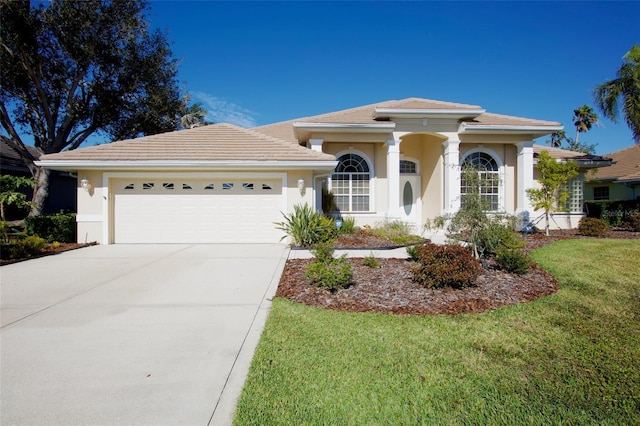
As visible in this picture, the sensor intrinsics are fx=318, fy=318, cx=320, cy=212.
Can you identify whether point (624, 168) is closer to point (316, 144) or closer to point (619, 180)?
point (619, 180)

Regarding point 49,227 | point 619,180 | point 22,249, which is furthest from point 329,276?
point 619,180

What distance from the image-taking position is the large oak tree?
13.4 m

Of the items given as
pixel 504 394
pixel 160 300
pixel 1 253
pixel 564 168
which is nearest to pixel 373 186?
pixel 564 168

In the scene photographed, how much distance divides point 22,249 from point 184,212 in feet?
13.6

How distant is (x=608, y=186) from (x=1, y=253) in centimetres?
2865

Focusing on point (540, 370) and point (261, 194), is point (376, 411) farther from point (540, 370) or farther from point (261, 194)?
point (261, 194)

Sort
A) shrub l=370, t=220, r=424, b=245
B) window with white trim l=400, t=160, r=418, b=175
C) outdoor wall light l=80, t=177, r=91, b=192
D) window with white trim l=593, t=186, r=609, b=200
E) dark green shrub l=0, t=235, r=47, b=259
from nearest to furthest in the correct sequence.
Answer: dark green shrub l=0, t=235, r=47, b=259
outdoor wall light l=80, t=177, r=91, b=192
shrub l=370, t=220, r=424, b=245
window with white trim l=400, t=160, r=418, b=175
window with white trim l=593, t=186, r=609, b=200

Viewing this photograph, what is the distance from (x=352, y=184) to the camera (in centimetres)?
1323

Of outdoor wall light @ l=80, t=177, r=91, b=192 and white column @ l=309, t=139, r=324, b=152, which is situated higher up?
white column @ l=309, t=139, r=324, b=152

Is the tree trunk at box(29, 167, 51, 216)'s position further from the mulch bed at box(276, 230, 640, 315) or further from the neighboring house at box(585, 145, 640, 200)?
the neighboring house at box(585, 145, 640, 200)

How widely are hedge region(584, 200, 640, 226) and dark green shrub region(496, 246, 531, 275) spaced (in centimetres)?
1221

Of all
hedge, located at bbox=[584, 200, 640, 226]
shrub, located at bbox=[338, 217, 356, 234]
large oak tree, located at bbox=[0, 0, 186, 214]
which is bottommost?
shrub, located at bbox=[338, 217, 356, 234]

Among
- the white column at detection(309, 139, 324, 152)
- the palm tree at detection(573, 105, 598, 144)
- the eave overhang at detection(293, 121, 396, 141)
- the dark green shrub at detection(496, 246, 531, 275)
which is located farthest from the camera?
the palm tree at detection(573, 105, 598, 144)

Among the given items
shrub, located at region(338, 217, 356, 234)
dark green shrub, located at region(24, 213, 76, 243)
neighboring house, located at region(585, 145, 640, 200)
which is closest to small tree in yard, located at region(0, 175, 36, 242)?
dark green shrub, located at region(24, 213, 76, 243)
